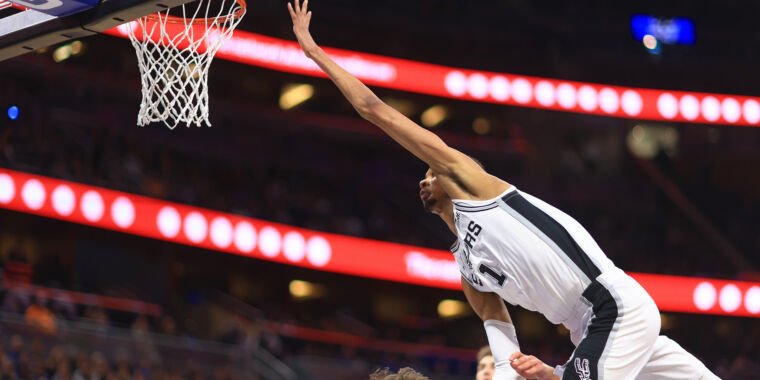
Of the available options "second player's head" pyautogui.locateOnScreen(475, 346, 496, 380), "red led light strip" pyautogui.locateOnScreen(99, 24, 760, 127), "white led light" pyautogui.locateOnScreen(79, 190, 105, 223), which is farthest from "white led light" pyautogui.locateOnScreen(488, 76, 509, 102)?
"second player's head" pyautogui.locateOnScreen(475, 346, 496, 380)

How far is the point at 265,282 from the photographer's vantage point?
842 inches

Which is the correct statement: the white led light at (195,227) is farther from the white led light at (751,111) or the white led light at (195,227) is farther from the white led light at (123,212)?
the white led light at (751,111)

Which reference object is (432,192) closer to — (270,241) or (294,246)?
(270,241)

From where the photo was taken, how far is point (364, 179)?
22.5m

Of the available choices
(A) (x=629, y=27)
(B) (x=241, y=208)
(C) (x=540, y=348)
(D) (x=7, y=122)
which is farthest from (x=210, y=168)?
(A) (x=629, y=27)

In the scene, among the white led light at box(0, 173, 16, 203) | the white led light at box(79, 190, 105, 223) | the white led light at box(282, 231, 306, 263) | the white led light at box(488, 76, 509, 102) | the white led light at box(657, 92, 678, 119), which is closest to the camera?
the white led light at box(0, 173, 16, 203)

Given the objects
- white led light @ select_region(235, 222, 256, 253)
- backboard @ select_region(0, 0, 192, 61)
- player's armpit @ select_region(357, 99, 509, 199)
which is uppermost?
white led light @ select_region(235, 222, 256, 253)

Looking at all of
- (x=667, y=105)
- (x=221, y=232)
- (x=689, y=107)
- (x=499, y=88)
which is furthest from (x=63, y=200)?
(x=689, y=107)

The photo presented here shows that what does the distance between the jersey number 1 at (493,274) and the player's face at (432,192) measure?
339 millimetres

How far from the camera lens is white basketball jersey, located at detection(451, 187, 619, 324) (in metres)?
4.16

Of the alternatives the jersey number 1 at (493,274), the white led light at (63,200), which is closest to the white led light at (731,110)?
the white led light at (63,200)

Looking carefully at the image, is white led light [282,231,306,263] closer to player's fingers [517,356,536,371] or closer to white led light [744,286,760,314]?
white led light [744,286,760,314]

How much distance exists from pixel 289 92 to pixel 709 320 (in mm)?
10172

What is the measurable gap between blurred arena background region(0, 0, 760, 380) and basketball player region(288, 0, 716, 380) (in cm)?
981
